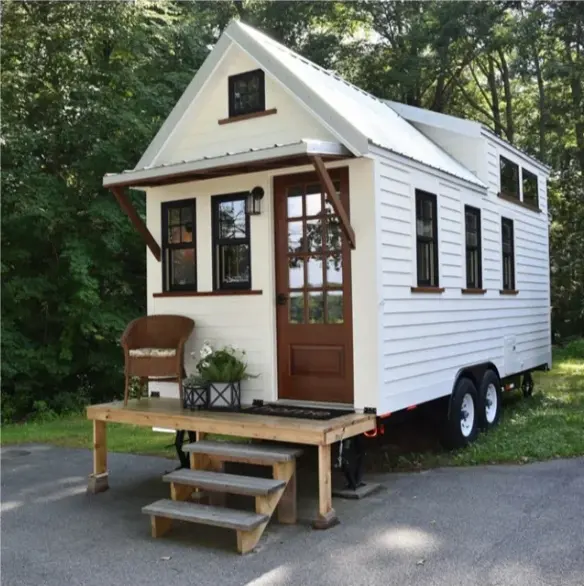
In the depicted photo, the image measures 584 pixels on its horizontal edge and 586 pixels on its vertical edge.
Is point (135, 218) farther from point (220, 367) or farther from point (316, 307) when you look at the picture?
point (316, 307)

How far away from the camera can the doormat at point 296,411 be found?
18.7 ft

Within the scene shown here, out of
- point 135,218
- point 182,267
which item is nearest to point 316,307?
point 182,267

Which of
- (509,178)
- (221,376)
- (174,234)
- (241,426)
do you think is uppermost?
(509,178)

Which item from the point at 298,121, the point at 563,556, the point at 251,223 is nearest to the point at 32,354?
the point at 251,223

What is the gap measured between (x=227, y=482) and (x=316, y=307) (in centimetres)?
201

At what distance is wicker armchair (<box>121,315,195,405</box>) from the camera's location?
6.47 m

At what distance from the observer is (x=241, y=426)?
5.46m

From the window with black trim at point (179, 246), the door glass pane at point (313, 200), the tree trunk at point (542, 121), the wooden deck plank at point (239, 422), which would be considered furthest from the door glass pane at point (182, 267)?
the tree trunk at point (542, 121)

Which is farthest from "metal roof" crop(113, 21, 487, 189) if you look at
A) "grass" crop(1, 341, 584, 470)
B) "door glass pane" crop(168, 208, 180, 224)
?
"grass" crop(1, 341, 584, 470)

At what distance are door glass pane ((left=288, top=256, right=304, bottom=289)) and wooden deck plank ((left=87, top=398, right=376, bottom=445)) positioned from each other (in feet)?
4.57

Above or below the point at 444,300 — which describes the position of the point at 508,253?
above

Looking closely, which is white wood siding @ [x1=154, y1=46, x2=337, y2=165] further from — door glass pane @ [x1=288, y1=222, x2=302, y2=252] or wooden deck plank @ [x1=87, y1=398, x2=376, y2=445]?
wooden deck plank @ [x1=87, y1=398, x2=376, y2=445]

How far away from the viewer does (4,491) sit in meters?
6.55

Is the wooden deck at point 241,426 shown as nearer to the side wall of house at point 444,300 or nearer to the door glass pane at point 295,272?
the side wall of house at point 444,300
